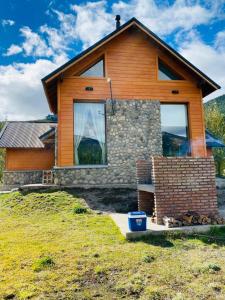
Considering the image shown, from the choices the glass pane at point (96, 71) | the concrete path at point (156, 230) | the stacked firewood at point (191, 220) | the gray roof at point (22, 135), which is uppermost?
the glass pane at point (96, 71)

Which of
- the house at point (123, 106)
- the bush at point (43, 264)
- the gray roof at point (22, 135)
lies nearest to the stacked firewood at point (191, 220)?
the bush at point (43, 264)

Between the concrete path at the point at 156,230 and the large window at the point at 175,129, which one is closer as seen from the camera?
the concrete path at the point at 156,230

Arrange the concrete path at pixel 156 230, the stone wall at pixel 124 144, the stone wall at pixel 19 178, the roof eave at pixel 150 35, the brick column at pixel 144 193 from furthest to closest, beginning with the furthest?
the stone wall at pixel 19 178 < the roof eave at pixel 150 35 < the stone wall at pixel 124 144 < the brick column at pixel 144 193 < the concrete path at pixel 156 230

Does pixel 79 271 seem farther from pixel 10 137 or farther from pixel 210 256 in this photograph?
pixel 10 137

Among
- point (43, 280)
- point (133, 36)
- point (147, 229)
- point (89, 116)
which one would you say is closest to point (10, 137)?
point (89, 116)

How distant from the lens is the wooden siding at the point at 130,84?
12352mm

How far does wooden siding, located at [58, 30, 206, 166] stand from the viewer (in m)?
12.4

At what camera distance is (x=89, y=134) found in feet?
41.5

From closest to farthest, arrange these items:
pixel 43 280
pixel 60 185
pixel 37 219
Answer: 1. pixel 43 280
2. pixel 37 219
3. pixel 60 185

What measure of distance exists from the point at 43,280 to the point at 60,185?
25.9ft

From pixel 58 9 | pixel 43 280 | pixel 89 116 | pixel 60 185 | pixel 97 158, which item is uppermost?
pixel 58 9

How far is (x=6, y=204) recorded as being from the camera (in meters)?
10.7

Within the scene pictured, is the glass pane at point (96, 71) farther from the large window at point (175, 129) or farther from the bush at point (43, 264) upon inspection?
the bush at point (43, 264)

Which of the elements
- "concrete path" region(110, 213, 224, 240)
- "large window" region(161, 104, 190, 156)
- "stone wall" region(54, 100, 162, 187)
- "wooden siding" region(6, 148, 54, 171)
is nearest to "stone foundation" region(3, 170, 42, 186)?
"wooden siding" region(6, 148, 54, 171)
